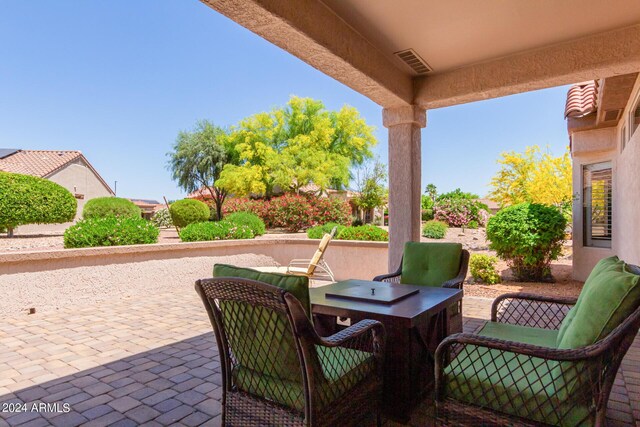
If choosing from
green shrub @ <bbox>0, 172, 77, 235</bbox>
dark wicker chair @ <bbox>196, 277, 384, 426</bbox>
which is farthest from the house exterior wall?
dark wicker chair @ <bbox>196, 277, 384, 426</bbox>

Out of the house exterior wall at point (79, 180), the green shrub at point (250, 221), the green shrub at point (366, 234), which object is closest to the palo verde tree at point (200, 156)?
the house exterior wall at point (79, 180)

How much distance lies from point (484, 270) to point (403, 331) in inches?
202

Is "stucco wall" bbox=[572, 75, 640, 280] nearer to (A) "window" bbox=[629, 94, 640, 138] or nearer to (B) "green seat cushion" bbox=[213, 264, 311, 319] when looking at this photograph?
(A) "window" bbox=[629, 94, 640, 138]

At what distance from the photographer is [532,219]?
6523mm

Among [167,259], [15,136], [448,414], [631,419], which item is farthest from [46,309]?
[15,136]

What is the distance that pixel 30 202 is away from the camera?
40.6 feet

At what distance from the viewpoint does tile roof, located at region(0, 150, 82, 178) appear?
65.9 feet

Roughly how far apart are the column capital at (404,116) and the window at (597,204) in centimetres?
413

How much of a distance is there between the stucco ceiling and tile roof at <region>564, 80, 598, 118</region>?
10.1 ft

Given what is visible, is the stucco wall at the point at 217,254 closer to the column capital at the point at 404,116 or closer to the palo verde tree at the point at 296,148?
the column capital at the point at 404,116

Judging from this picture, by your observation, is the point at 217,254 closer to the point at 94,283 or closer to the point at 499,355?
the point at 94,283

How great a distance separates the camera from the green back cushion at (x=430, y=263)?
11.3 feet

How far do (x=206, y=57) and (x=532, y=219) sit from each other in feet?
84.5

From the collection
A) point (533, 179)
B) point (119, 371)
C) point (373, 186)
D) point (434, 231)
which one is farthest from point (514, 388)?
point (373, 186)
